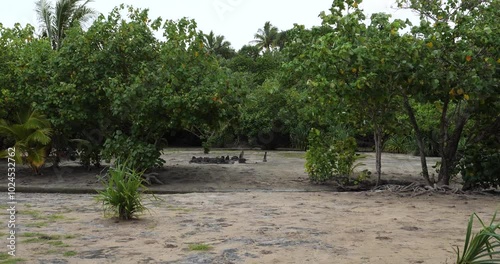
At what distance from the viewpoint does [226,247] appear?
520 centimetres

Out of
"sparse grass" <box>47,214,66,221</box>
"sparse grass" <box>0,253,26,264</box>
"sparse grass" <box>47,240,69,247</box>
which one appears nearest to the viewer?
"sparse grass" <box>0,253,26,264</box>

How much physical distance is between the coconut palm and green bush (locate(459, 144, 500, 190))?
28.8ft

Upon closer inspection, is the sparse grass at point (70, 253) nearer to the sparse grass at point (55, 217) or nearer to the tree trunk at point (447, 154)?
the sparse grass at point (55, 217)

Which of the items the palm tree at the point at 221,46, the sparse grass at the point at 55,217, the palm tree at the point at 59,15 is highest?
the palm tree at the point at 221,46

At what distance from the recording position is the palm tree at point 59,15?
2532 centimetres

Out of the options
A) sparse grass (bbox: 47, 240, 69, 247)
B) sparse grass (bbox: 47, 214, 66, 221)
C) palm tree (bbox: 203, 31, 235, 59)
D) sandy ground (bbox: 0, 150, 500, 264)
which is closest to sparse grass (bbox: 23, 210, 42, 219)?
sandy ground (bbox: 0, 150, 500, 264)

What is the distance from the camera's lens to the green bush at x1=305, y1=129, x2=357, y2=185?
458 inches

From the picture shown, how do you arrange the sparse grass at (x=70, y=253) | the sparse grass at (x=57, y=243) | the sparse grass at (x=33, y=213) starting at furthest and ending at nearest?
1. the sparse grass at (x=33, y=213)
2. the sparse grass at (x=57, y=243)
3. the sparse grass at (x=70, y=253)

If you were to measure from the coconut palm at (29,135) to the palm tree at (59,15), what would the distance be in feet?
46.4

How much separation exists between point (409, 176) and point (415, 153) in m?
11.1

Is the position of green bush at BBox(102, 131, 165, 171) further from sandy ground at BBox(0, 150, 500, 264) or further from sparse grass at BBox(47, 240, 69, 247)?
sparse grass at BBox(47, 240, 69, 247)

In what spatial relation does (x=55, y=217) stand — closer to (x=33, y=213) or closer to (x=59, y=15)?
(x=33, y=213)

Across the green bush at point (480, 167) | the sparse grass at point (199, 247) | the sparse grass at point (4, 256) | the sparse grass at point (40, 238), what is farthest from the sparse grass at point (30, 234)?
the green bush at point (480, 167)

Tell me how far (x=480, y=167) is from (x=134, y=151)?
23.0 feet
